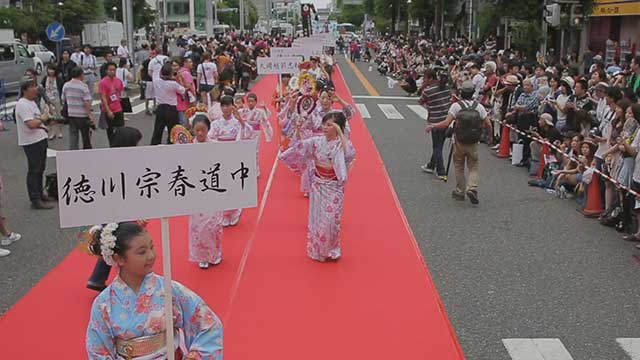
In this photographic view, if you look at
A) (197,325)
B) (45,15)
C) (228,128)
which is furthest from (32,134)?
(45,15)

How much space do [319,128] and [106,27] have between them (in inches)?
1701

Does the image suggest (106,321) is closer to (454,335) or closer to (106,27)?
(454,335)

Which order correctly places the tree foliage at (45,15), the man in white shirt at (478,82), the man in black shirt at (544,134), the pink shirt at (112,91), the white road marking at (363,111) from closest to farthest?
the man in black shirt at (544,134)
the pink shirt at (112,91)
the man in white shirt at (478,82)
the white road marking at (363,111)
the tree foliage at (45,15)

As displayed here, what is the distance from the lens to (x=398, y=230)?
8.69 metres

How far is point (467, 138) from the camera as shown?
10023mm

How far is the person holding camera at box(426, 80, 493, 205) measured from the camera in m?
10.0

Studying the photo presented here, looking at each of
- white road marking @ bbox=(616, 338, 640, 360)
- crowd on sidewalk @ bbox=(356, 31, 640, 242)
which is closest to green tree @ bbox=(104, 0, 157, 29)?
crowd on sidewalk @ bbox=(356, 31, 640, 242)

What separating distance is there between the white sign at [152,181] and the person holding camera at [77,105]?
7.91 metres

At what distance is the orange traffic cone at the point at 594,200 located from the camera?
9.30 m

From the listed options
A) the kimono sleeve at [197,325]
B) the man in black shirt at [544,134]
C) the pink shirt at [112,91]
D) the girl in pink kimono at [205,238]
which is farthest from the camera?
the pink shirt at [112,91]

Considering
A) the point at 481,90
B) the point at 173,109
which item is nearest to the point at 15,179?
the point at 173,109

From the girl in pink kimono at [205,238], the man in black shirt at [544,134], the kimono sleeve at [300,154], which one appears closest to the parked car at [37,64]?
the man in black shirt at [544,134]

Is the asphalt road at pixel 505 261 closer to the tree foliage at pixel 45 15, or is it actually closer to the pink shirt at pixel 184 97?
the pink shirt at pixel 184 97

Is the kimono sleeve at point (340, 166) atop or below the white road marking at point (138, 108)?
atop
